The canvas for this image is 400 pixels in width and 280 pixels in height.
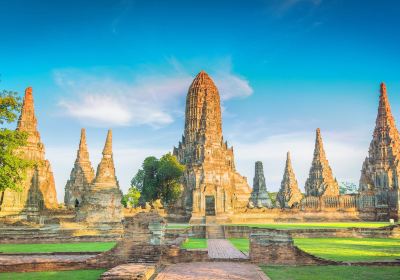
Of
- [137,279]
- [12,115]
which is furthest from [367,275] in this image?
[12,115]

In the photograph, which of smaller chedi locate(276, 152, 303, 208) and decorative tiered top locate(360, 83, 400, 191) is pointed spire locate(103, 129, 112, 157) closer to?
decorative tiered top locate(360, 83, 400, 191)

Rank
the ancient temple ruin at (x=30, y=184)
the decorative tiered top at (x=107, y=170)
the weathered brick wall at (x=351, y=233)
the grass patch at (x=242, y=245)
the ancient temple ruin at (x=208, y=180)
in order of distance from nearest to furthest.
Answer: the grass patch at (x=242, y=245), the weathered brick wall at (x=351, y=233), the decorative tiered top at (x=107, y=170), the ancient temple ruin at (x=30, y=184), the ancient temple ruin at (x=208, y=180)

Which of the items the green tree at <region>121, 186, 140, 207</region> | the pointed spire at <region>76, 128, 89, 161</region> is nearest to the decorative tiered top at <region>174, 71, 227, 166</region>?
the green tree at <region>121, 186, 140, 207</region>

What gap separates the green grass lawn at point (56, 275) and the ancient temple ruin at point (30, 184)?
21.7 metres

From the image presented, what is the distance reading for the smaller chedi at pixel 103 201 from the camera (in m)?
27.5

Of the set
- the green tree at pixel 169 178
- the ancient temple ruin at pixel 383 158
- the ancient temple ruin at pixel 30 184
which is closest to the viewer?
the ancient temple ruin at pixel 30 184

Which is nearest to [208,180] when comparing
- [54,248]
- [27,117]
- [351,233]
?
[27,117]

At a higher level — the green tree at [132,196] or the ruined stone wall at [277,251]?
the green tree at [132,196]

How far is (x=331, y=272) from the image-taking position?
34.7 feet

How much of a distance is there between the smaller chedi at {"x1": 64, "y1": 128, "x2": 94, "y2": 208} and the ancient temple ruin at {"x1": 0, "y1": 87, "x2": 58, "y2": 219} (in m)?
6.03

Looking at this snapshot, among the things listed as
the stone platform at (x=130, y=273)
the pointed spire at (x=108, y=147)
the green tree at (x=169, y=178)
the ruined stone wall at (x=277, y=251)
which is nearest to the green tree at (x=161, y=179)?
the green tree at (x=169, y=178)

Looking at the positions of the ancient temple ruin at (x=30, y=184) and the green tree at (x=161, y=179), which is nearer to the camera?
the ancient temple ruin at (x=30, y=184)

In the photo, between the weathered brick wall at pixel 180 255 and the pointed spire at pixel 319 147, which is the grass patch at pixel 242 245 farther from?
the pointed spire at pixel 319 147

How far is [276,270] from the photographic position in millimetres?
11125
